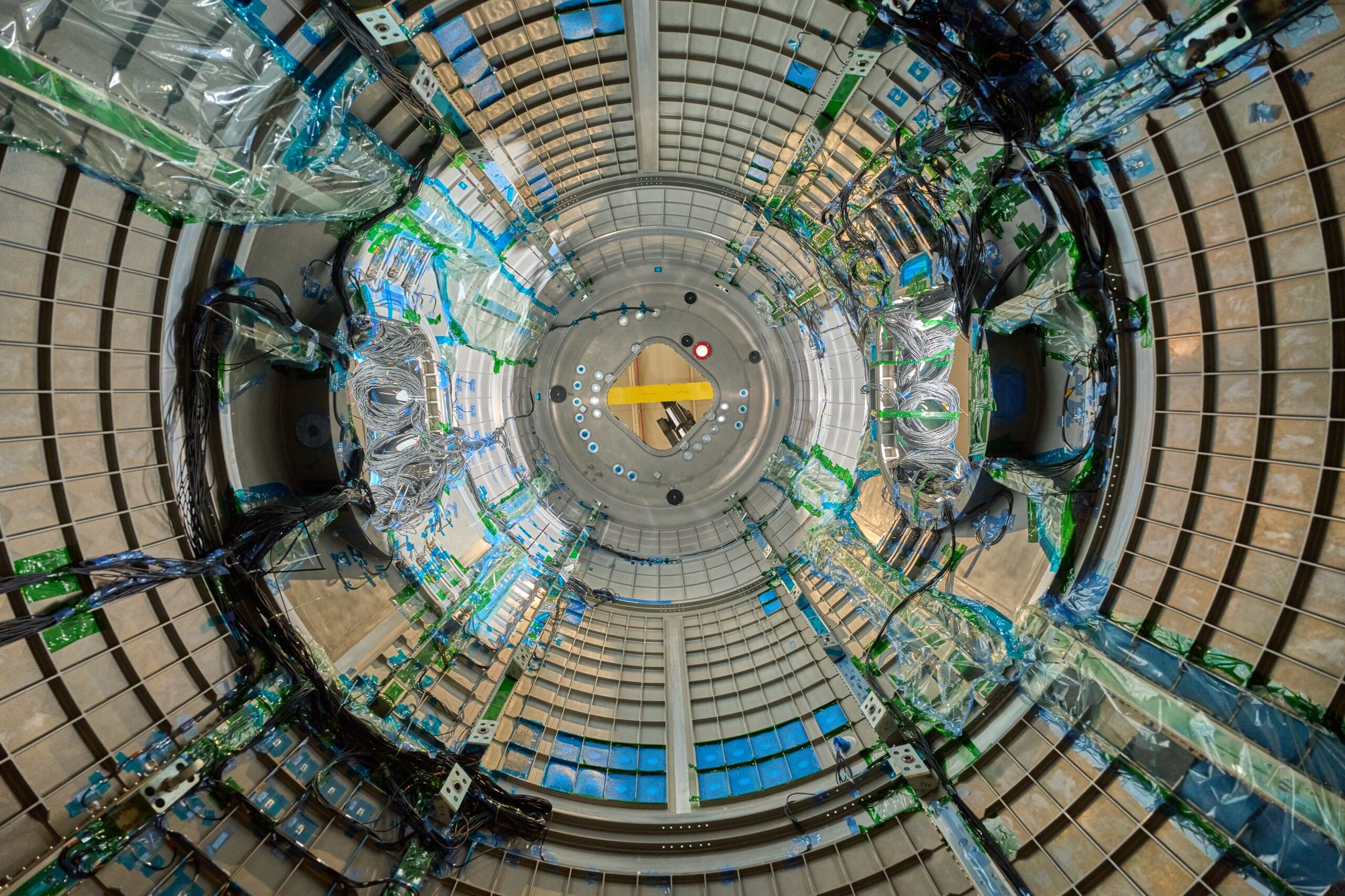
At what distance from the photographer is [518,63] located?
16.9ft

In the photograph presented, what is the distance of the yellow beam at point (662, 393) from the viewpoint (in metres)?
Answer: 9.30

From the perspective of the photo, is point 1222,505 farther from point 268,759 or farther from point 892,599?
point 268,759

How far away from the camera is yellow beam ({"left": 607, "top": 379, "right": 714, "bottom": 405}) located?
366 inches

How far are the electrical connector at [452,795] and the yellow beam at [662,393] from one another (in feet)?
17.7

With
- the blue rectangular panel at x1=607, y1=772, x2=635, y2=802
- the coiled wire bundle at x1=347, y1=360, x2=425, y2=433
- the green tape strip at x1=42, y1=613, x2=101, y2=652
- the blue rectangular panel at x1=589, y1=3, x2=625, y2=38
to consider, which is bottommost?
the blue rectangular panel at x1=607, y1=772, x2=635, y2=802

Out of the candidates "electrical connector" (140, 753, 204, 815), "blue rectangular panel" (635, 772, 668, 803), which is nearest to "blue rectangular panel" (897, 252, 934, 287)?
"blue rectangular panel" (635, 772, 668, 803)

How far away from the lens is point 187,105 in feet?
12.3

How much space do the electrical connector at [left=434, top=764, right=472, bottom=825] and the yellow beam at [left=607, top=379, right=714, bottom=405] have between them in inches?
212

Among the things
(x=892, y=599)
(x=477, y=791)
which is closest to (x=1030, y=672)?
(x=892, y=599)

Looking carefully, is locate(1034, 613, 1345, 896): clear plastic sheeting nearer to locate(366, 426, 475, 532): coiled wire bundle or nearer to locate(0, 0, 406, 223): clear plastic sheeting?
locate(366, 426, 475, 532): coiled wire bundle

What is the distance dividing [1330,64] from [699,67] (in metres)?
4.06

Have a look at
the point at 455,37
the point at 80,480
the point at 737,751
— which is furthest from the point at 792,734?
the point at 455,37

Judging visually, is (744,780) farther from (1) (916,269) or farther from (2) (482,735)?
(1) (916,269)

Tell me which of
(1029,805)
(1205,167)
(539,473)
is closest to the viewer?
(1205,167)
